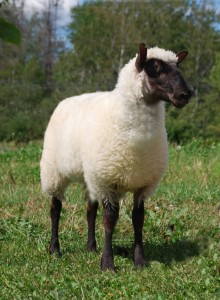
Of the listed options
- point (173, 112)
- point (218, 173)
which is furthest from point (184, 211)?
point (173, 112)

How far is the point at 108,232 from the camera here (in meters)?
5.65

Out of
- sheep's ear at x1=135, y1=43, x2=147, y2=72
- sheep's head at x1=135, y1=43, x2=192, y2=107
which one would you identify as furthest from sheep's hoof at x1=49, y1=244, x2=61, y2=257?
sheep's ear at x1=135, y1=43, x2=147, y2=72

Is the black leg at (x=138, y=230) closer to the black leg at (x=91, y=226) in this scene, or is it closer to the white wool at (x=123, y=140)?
the white wool at (x=123, y=140)

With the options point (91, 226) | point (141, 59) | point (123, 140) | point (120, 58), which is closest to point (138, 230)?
point (91, 226)

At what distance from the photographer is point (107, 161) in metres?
5.36

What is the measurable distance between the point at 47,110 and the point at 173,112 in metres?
7.35

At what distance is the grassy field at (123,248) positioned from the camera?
15.2ft

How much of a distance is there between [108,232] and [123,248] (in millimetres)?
709

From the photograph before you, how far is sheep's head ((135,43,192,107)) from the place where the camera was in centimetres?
505

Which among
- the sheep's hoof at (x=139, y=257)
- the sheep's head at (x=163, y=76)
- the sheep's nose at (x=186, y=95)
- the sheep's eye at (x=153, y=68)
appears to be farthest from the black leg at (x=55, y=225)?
the sheep's nose at (x=186, y=95)

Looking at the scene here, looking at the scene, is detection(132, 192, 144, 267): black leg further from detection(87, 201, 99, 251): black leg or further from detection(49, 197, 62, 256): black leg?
detection(49, 197, 62, 256): black leg

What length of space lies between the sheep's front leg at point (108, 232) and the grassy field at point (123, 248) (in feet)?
0.35

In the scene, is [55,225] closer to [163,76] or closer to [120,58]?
[163,76]

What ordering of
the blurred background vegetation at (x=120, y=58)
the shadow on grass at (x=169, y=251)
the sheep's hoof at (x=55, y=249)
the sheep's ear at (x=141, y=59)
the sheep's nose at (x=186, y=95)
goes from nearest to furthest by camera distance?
the sheep's nose at (x=186, y=95) → the sheep's ear at (x=141, y=59) → the shadow on grass at (x=169, y=251) → the sheep's hoof at (x=55, y=249) → the blurred background vegetation at (x=120, y=58)
